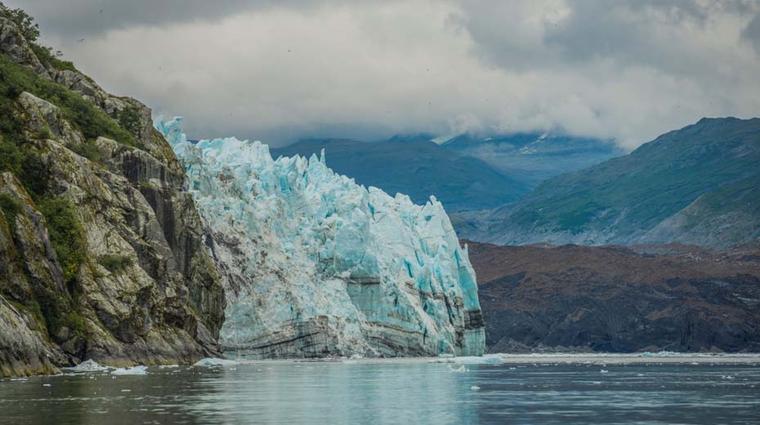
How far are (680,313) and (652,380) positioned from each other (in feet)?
434

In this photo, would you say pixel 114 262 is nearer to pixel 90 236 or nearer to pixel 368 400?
pixel 90 236

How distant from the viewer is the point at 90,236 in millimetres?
76188

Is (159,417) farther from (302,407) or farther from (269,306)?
(269,306)

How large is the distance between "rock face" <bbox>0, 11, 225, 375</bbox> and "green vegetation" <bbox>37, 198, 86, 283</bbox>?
0.27ft

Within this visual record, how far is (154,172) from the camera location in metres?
90.3

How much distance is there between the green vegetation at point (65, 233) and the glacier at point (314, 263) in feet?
104

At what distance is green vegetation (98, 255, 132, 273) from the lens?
74938mm

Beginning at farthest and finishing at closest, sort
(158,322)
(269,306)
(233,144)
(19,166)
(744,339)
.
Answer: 1. (744,339)
2. (233,144)
3. (269,306)
4. (158,322)
5. (19,166)

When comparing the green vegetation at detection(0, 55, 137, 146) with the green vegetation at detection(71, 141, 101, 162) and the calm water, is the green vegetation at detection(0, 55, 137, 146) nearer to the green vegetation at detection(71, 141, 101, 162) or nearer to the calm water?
the green vegetation at detection(71, 141, 101, 162)

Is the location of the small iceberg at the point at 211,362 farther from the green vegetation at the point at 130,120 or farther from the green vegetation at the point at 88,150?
the green vegetation at the point at 130,120

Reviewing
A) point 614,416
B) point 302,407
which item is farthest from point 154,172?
point 614,416

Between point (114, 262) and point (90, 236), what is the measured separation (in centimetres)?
239

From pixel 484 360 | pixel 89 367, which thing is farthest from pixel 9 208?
pixel 484 360

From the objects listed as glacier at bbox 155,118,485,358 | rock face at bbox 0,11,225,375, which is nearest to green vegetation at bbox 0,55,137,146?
rock face at bbox 0,11,225,375
